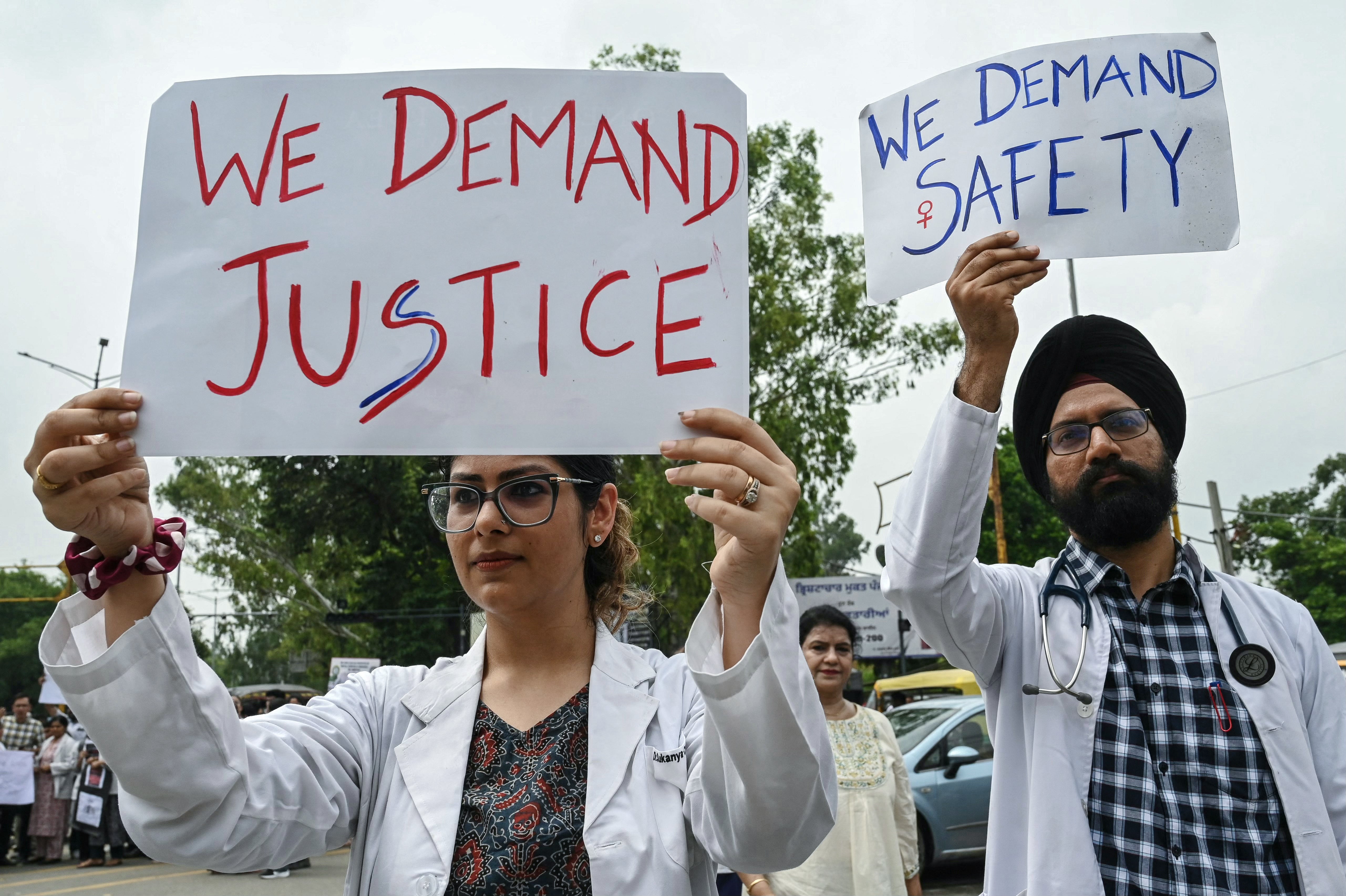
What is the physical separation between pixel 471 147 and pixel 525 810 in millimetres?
1174

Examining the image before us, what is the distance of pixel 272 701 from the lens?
1869 cm

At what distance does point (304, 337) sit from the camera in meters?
1.85

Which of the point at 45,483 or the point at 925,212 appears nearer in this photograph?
the point at 45,483

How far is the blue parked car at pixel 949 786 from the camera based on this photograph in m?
9.58

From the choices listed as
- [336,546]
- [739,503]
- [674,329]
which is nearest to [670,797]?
[739,503]

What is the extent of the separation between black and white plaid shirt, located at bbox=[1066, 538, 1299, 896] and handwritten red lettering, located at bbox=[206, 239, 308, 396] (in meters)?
1.68

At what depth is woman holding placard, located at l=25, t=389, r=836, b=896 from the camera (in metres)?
1.62

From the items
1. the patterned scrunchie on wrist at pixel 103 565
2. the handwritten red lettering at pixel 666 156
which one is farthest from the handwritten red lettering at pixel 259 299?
the handwritten red lettering at pixel 666 156

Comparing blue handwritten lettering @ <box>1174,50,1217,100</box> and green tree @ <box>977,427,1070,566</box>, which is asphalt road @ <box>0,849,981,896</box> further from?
green tree @ <box>977,427,1070,566</box>

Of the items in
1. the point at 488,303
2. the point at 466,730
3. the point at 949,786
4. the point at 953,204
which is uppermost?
the point at 953,204

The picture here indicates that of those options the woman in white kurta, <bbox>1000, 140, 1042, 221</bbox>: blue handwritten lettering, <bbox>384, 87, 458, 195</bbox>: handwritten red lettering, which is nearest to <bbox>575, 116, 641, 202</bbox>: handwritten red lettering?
<bbox>384, 87, 458, 195</bbox>: handwritten red lettering

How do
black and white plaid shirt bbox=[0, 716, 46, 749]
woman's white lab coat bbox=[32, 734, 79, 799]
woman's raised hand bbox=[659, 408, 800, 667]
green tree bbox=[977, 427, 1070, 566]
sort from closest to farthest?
1. woman's raised hand bbox=[659, 408, 800, 667]
2. woman's white lab coat bbox=[32, 734, 79, 799]
3. black and white plaid shirt bbox=[0, 716, 46, 749]
4. green tree bbox=[977, 427, 1070, 566]

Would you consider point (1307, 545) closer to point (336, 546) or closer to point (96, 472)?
point (336, 546)

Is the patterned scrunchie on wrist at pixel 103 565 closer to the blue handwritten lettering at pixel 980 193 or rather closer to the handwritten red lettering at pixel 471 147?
the handwritten red lettering at pixel 471 147
